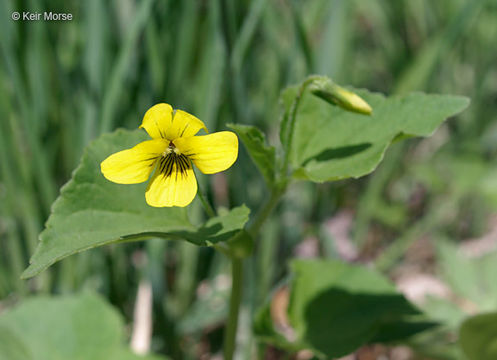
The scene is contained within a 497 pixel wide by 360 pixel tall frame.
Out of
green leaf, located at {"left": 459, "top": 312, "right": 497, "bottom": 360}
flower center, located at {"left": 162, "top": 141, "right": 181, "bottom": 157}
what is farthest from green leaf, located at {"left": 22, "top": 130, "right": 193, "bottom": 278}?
green leaf, located at {"left": 459, "top": 312, "right": 497, "bottom": 360}

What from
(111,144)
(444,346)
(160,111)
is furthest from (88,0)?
(444,346)

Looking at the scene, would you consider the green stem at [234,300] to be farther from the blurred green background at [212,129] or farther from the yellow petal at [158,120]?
the blurred green background at [212,129]

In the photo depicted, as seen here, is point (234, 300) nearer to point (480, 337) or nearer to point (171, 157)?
point (171, 157)

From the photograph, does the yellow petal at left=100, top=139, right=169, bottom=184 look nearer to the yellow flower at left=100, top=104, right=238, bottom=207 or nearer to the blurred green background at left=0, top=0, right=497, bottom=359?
the yellow flower at left=100, top=104, right=238, bottom=207

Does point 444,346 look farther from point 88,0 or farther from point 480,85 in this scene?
point 88,0

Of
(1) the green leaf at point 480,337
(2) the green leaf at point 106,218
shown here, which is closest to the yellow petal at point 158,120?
(2) the green leaf at point 106,218

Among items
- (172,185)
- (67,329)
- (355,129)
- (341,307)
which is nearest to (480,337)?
(341,307)
